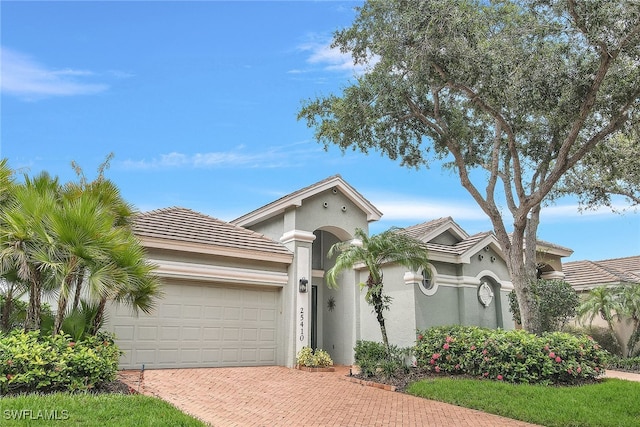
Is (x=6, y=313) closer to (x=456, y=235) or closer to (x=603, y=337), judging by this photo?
(x=456, y=235)

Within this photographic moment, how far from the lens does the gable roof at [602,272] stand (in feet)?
68.0

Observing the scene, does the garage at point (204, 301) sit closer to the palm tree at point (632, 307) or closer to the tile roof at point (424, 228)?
the tile roof at point (424, 228)

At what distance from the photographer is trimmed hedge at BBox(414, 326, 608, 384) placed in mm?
11508

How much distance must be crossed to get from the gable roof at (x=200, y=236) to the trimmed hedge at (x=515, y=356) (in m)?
5.78

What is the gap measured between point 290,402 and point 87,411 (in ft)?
13.6

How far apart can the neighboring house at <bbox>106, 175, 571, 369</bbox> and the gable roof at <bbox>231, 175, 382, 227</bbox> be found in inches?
1.5

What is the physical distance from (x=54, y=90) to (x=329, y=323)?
12000 mm

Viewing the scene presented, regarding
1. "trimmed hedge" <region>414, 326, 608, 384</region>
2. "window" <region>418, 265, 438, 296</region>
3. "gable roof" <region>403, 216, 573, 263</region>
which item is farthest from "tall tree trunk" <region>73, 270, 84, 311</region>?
"window" <region>418, 265, 438, 296</region>

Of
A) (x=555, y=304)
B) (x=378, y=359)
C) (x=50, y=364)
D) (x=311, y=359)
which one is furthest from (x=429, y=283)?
(x=50, y=364)

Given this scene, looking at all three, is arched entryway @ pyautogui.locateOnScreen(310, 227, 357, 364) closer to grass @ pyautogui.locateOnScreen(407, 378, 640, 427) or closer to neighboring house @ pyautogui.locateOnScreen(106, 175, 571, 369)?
neighboring house @ pyautogui.locateOnScreen(106, 175, 571, 369)

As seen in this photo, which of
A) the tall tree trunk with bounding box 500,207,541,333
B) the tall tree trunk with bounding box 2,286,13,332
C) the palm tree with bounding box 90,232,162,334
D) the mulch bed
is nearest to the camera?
the palm tree with bounding box 90,232,162,334

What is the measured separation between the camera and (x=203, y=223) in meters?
15.8

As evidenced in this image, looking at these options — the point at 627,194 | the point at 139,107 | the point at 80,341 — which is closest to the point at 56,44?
the point at 139,107

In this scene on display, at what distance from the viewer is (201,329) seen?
14.0 meters
